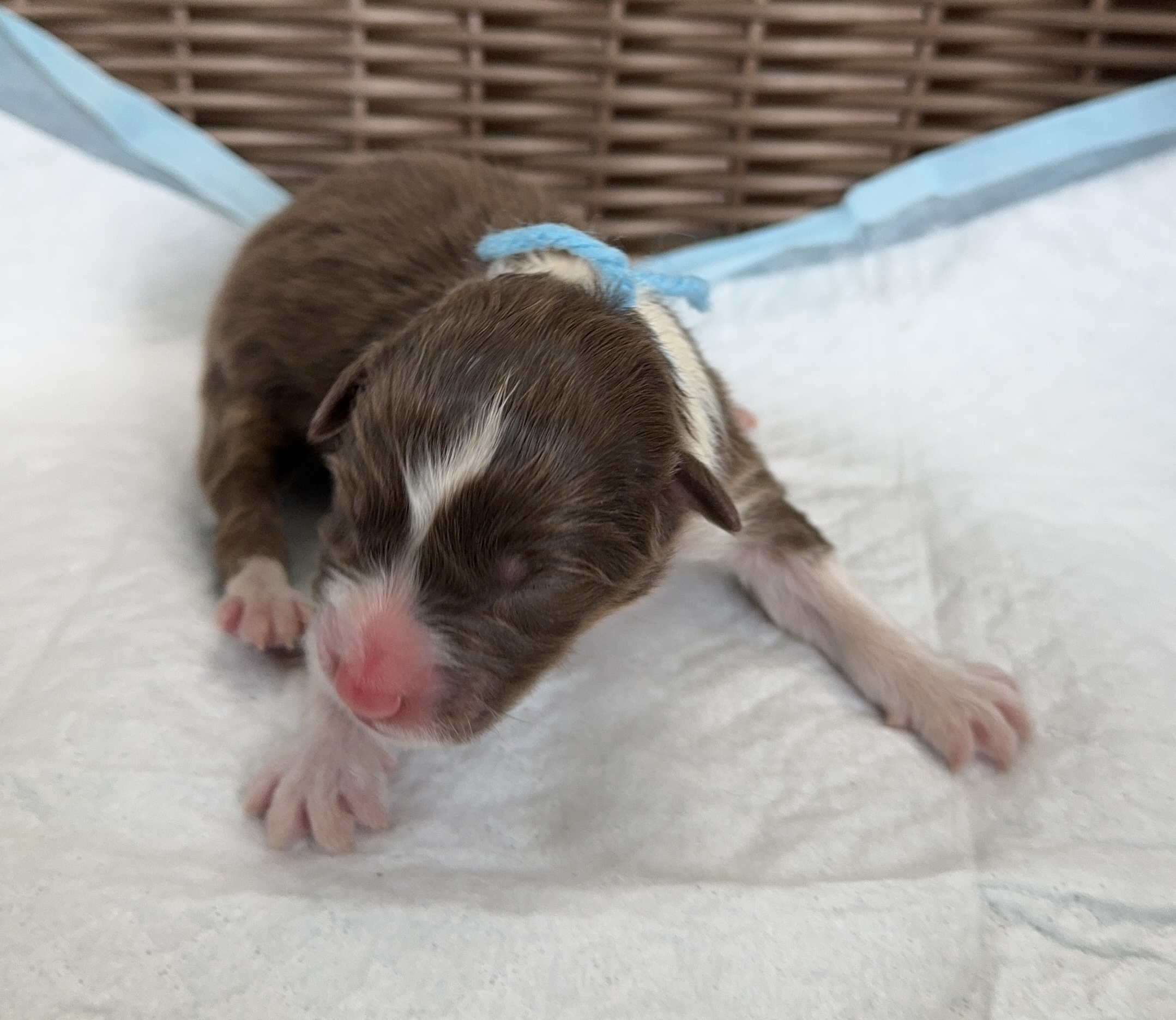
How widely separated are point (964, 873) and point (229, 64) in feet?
8.24

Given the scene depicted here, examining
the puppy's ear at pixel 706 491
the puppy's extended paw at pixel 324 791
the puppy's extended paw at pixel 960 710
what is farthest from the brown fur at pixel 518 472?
the puppy's extended paw at pixel 960 710

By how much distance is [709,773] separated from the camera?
1.63m

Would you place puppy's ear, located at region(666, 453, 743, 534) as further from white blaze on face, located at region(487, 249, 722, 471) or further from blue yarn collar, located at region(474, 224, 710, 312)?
blue yarn collar, located at region(474, 224, 710, 312)

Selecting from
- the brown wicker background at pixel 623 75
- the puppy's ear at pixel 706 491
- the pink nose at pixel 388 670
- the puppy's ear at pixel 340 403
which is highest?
the brown wicker background at pixel 623 75

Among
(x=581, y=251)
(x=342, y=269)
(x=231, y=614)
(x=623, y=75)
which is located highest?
(x=623, y=75)

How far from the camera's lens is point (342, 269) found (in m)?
2.02

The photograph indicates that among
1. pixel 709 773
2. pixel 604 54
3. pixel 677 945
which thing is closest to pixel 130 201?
pixel 604 54

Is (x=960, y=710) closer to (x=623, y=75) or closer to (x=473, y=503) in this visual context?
(x=473, y=503)

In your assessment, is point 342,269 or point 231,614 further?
point 342,269

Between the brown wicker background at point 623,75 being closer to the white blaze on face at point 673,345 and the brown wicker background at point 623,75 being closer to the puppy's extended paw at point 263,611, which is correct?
the white blaze on face at point 673,345

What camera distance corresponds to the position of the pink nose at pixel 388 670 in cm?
126

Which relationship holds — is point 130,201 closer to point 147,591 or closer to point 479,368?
point 147,591

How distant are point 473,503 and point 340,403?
1.21 ft

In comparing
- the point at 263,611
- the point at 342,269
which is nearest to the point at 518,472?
the point at 263,611
